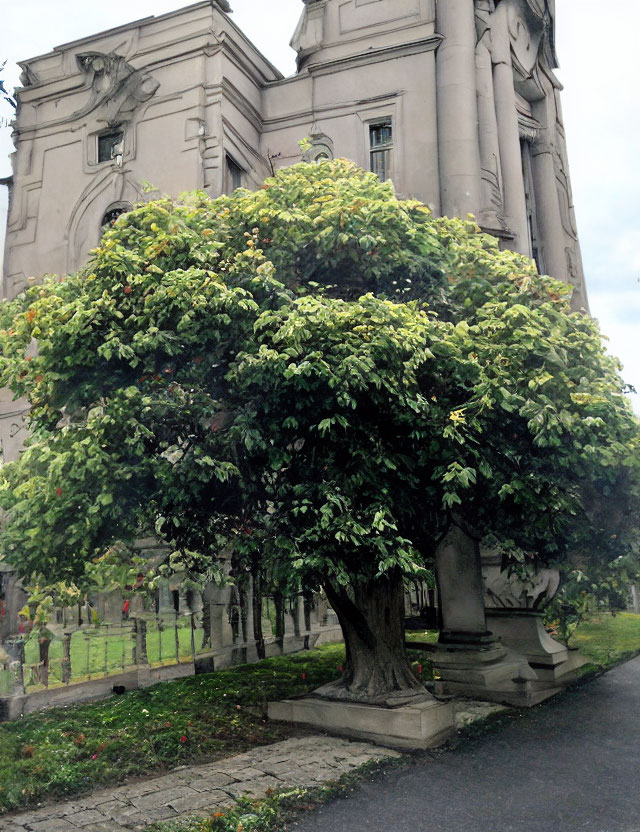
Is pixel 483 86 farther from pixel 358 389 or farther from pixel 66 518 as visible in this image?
pixel 66 518

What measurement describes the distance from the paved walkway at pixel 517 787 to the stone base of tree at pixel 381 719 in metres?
0.37

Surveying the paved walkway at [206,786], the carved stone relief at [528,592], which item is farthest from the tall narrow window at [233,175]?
the paved walkway at [206,786]

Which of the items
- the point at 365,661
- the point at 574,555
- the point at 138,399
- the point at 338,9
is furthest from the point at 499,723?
the point at 338,9

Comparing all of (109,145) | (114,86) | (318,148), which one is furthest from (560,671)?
(114,86)

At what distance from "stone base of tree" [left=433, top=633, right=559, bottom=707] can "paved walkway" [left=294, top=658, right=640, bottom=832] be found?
3.74ft

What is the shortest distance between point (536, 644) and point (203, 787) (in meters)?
7.58

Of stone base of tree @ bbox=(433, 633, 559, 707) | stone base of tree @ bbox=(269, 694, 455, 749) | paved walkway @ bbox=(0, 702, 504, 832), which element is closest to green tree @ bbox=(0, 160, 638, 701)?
stone base of tree @ bbox=(269, 694, 455, 749)

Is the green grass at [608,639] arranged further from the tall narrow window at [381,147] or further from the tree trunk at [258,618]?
the tall narrow window at [381,147]

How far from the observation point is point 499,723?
408 inches

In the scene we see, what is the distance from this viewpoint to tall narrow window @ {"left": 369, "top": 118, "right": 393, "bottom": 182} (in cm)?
2217

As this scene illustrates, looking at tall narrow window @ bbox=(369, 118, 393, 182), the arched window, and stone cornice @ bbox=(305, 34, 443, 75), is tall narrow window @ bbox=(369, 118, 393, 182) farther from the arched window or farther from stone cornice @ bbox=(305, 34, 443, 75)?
stone cornice @ bbox=(305, 34, 443, 75)

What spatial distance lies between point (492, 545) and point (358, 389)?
6021 millimetres

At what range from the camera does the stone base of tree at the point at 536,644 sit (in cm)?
1289

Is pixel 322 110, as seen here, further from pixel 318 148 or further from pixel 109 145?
pixel 109 145
